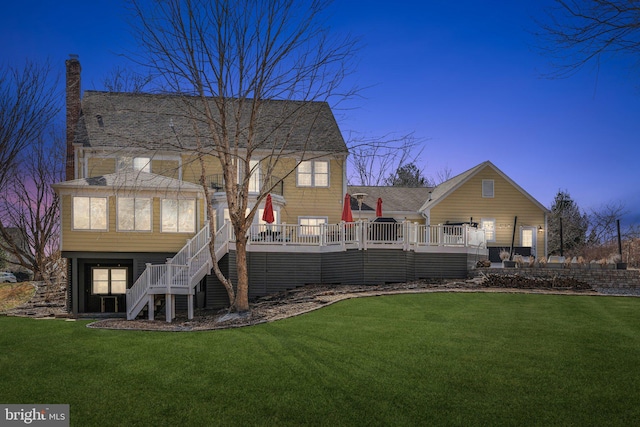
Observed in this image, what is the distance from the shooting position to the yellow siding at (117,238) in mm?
19969

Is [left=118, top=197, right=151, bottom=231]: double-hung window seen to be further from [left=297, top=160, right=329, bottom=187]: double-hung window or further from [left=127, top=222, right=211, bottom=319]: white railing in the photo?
[left=297, top=160, right=329, bottom=187]: double-hung window

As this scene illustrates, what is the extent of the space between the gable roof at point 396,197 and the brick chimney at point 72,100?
15148 mm

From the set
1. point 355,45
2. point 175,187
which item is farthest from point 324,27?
point 175,187

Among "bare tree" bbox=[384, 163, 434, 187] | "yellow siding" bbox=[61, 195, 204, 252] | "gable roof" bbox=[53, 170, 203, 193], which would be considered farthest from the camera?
"bare tree" bbox=[384, 163, 434, 187]

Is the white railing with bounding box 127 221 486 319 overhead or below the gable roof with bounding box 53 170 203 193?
below

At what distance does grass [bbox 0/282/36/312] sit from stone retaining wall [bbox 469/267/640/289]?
2064 cm

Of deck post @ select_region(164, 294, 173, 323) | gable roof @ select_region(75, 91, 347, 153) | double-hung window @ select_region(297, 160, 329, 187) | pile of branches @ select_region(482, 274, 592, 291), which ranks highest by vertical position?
gable roof @ select_region(75, 91, 347, 153)

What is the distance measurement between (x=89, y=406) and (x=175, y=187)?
1487cm

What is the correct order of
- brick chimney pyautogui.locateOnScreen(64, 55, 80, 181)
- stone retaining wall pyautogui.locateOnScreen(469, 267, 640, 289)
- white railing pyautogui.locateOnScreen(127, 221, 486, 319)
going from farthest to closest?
brick chimney pyautogui.locateOnScreen(64, 55, 80, 181) → stone retaining wall pyautogui.locateOnScreen(469, 267, 640, 289) → white railing pyautogui.locateOnScreen(127, 221, 486, 319)

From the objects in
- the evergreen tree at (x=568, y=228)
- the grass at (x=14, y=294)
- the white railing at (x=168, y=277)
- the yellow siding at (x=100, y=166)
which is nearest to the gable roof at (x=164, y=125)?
the yellow siding at (x=100, y=166)

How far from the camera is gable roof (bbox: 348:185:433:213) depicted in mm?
30219

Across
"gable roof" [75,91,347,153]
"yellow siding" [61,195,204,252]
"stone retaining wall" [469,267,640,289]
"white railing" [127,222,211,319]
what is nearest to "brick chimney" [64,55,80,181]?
"gable roof" [75,91,347,153]

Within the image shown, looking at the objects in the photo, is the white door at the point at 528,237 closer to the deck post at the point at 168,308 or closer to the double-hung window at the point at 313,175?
the double-hung window at the point at 313,175

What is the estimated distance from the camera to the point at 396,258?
18969 millimetres
